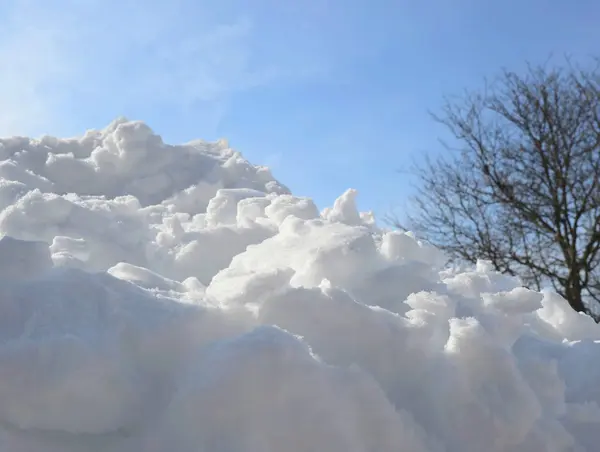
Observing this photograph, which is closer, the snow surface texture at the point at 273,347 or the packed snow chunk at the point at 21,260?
the snow surface texture at the point at 273,347

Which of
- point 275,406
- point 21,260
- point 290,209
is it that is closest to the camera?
point 275,406

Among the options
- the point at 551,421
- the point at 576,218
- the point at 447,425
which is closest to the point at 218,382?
the point at 447,425

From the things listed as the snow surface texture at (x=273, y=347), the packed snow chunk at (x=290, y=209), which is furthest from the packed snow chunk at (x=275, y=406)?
the packed snow chunk at (x=290, y=209)

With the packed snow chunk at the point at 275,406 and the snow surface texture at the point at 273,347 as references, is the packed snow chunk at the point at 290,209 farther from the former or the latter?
the packed snow chunk at the point at 275,406

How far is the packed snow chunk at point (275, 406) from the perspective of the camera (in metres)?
1.28

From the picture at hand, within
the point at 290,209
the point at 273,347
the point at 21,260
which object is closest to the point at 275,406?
the point at 273,347

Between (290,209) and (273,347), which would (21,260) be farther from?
(290,209)

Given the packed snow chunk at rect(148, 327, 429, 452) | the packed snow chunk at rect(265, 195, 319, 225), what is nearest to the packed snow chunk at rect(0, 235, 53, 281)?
the packed snow chunk at rect(148, 327, 429, 452)

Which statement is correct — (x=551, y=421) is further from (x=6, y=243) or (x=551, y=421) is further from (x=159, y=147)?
(x=159, y=147)

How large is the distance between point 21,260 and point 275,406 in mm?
833

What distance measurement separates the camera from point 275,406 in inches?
52.9

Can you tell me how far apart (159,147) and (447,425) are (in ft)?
8.45

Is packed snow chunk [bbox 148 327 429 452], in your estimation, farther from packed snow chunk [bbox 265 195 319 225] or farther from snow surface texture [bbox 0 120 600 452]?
packed snow chunk [bbox 265 195 319 225]

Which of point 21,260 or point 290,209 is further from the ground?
point 290,209
